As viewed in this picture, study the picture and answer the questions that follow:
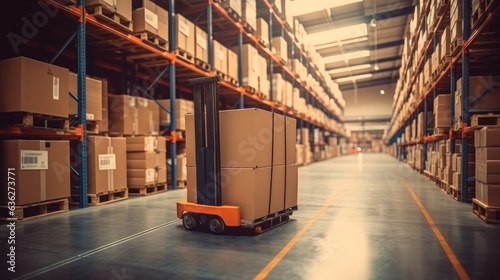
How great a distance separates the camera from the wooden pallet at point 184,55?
24.0ft

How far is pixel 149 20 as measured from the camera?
6.46 m

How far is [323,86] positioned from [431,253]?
20.4m

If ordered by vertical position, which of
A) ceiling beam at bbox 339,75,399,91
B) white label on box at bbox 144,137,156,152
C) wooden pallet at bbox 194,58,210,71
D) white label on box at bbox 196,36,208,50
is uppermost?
ceiling beam at bbox 339,75,399,91

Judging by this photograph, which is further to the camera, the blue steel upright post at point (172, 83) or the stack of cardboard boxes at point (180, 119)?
the stack of cardboard boxes at point (180, 119)

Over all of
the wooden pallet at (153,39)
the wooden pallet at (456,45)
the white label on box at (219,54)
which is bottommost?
the wooden pallet at (456,45)

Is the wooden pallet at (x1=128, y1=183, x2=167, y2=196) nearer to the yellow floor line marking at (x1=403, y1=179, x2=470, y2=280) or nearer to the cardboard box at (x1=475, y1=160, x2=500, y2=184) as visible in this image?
the yellow floor line marking at (x1=403, y1=179, x2=470, y2=280)

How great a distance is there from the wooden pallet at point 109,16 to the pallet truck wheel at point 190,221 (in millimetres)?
3630

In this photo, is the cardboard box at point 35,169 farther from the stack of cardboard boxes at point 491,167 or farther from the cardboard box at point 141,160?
the stack of cardboard boxes at point 491,167

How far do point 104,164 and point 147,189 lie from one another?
1589 mm

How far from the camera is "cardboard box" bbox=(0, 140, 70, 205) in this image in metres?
4.16

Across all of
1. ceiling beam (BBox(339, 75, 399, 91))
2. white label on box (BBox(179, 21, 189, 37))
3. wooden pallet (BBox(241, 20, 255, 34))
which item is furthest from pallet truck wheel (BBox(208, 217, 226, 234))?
ceiling beam (BBox(339, 75, 399, 91))

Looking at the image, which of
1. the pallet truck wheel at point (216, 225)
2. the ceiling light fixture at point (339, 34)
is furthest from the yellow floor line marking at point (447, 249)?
the ceiling light fixture at point (339, 34)

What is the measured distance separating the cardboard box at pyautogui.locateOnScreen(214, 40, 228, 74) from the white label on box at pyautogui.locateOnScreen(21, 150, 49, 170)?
4.84 meters

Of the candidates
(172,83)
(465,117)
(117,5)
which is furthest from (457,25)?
(117,5)
